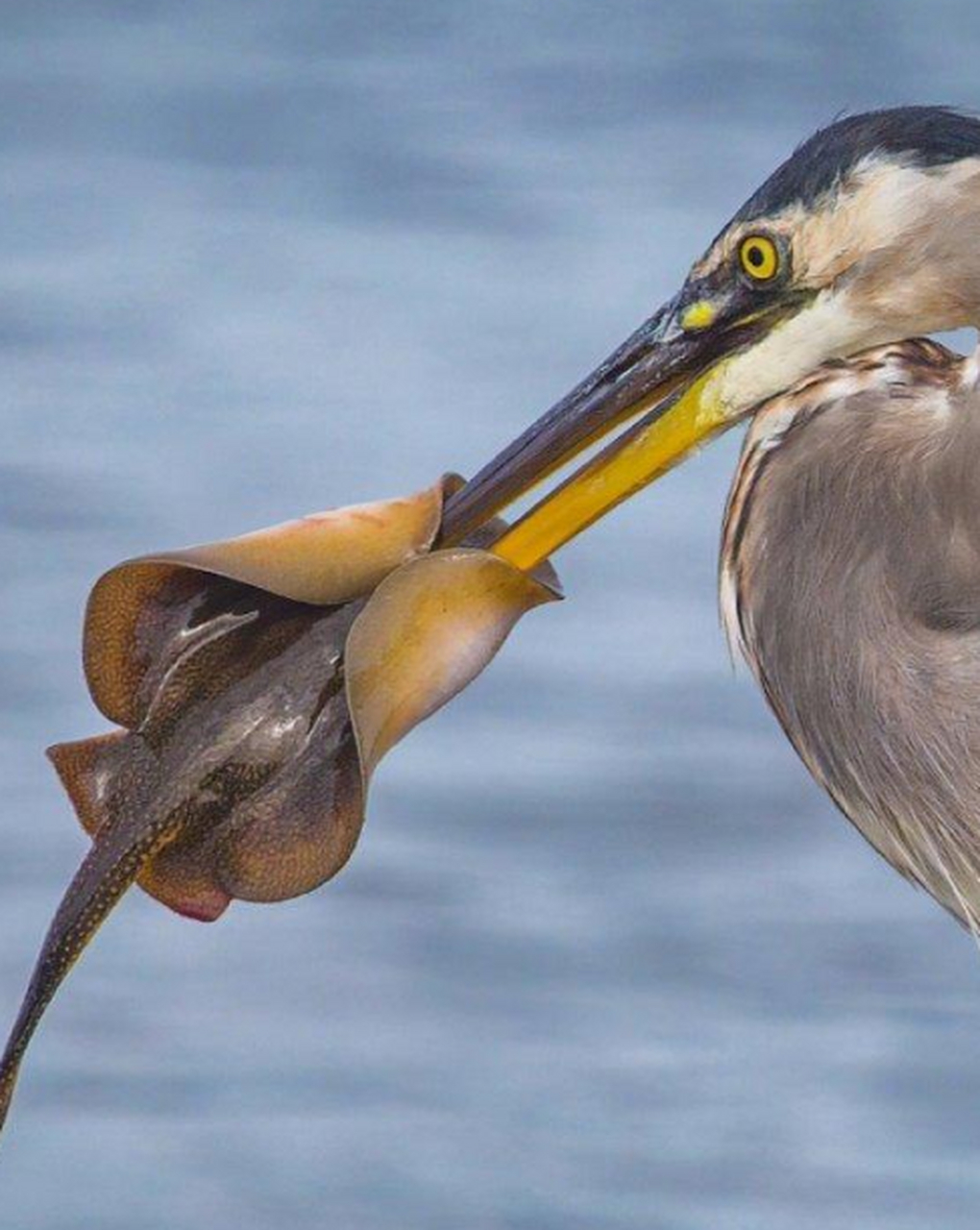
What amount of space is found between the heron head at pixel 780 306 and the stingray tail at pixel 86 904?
0.43 m

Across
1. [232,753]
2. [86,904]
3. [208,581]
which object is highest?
[208,581]

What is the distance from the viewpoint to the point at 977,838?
3924 millimetres

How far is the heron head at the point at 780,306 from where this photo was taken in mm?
3756

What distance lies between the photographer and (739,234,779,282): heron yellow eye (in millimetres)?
3783

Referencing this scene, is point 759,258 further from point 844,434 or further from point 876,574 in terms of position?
point 876,574

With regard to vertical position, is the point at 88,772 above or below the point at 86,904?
above

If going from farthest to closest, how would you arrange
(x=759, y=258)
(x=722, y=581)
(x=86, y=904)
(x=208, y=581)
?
(x=722, y=581) → (x=759, y=258) → (x=208, y=581) → (x=86, y=904)

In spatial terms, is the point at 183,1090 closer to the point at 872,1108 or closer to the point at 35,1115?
the point at 35,1115

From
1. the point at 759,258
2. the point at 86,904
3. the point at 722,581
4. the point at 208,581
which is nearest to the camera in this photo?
the point at 86,904

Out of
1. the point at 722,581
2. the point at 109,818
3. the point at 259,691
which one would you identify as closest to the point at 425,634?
the point at 259,691

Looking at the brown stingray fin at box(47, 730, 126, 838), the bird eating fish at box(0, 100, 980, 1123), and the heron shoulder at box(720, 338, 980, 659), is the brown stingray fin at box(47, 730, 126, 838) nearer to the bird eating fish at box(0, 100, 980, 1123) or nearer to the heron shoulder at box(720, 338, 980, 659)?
the bird eating fish at box(0, 100, 980, 1123)

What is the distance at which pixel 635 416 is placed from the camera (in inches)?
152

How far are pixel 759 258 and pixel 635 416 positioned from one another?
196mm

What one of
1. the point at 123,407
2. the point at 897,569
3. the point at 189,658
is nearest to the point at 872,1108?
the point at 897,569
